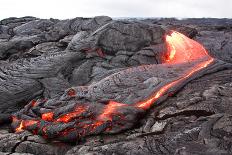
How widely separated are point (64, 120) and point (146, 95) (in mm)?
3738

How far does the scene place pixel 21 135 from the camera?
1348 centimetres

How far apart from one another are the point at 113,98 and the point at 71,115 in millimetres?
2093

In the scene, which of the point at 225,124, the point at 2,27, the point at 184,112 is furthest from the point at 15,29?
the point at 225,124

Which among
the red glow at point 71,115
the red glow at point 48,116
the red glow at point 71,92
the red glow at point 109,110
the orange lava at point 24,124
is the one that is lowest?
the orange lava at point 24,124

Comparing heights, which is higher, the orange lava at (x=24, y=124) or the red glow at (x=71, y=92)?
the red glow at (x=71, y=92)

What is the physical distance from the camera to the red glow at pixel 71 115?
13.8 meters

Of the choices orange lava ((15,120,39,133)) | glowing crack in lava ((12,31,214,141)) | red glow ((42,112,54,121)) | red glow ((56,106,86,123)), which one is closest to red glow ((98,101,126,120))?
glowing crack in lava ((12,31,214,141))

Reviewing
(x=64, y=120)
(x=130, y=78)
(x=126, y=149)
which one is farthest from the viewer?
(x=130, y=78)

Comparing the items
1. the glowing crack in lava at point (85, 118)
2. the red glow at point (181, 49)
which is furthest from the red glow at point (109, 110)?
the red glow at point (181, 49)

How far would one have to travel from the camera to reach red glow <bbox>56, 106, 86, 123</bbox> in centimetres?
1380

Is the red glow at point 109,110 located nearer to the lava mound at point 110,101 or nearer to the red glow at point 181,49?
the lava mound at point 110,101

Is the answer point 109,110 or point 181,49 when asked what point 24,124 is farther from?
point 181,49

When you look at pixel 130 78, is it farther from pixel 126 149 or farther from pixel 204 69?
pixel 126 149

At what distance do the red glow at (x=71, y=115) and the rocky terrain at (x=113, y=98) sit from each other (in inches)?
1.8
